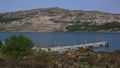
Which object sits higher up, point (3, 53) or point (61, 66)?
point (61, 66)

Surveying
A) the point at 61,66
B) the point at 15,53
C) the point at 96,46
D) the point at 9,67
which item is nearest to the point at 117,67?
the point at 61,66

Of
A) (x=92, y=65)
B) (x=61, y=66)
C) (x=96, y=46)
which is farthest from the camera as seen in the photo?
(x=96, y=46)

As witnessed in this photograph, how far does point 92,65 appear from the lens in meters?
10.2

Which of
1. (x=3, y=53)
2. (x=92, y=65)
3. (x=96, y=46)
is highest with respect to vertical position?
(x=92, y=65)

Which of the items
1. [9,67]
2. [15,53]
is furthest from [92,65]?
[15,53]

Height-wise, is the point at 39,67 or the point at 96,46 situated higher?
the point at 39,67

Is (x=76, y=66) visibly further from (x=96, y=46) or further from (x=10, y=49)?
(x=96, y=46)

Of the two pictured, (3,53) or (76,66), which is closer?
(76,66)

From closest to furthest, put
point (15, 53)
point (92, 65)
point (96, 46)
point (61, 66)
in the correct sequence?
point (61, 66)
point (92, 65)
point (15, 53)
point (96, 46)

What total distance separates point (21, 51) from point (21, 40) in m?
1.15

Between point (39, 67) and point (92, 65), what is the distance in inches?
76.1

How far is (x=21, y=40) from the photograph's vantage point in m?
26.6

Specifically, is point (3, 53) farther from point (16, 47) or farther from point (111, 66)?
point (111, 66)

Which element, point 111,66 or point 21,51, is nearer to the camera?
point 111,66
